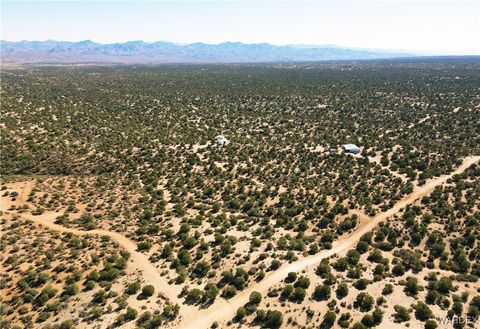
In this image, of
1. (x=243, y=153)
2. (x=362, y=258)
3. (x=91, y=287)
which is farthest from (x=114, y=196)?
(x=362, y=258)

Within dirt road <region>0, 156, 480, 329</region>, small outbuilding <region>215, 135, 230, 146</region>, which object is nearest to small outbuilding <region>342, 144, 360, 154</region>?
dirt road <region>0, 156, 480, 329</region>

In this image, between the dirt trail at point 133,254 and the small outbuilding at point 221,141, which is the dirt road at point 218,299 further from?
the small outbuilding at point 221,141

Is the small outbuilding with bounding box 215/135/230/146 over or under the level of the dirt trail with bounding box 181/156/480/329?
over

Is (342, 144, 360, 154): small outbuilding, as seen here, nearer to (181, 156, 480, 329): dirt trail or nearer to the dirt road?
the dirt road

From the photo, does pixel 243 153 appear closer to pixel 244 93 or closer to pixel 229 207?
pixel 229 207

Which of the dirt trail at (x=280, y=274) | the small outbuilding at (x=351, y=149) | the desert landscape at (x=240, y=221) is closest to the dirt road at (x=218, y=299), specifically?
the dirt trail at (x=280, y=274)

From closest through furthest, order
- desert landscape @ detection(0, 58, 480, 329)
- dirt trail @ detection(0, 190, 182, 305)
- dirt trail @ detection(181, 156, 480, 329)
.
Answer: dirt trail @ detection(181, 156, 480, 329), desert landscape @ detection(0, 58, 480, 329), dirt trail @ detection(0, 190, 182, 305)
